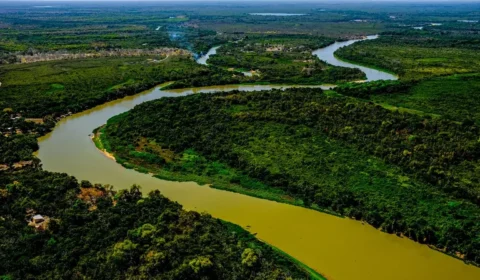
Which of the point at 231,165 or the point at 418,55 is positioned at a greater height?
the point at 418,55

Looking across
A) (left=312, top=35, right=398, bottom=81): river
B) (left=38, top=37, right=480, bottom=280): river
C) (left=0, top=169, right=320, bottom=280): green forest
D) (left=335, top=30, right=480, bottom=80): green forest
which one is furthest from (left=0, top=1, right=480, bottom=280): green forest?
(left=312, top=35, right=398, bottom=81): river

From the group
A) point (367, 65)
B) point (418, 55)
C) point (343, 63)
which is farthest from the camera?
point (418, 55)

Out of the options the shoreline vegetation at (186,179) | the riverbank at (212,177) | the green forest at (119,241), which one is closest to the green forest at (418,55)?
the riverbank at (212,177)

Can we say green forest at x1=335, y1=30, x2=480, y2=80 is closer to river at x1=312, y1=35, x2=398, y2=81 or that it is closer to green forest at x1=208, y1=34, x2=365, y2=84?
river at x1=312, y1=35, x2=398, y2=81

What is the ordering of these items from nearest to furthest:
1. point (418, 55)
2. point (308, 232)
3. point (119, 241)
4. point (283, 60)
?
point (119, 241), point (308, 232), point (283, 60), point (418, 55)

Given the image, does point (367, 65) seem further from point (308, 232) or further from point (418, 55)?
point (308, 232)

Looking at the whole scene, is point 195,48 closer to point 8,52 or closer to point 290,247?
point 8,52

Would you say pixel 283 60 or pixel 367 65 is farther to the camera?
pixel 283 60

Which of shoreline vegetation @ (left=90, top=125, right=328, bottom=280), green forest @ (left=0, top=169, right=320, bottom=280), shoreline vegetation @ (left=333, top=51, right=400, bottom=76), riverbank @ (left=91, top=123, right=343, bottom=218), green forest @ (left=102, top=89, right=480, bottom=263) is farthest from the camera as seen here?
shoreline vegetation @ (left=333, top=51, right=400, bottom=76)

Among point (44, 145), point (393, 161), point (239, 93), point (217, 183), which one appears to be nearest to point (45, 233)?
point (217, 183)

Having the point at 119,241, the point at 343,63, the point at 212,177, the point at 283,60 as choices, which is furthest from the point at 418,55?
the point at 119,241
